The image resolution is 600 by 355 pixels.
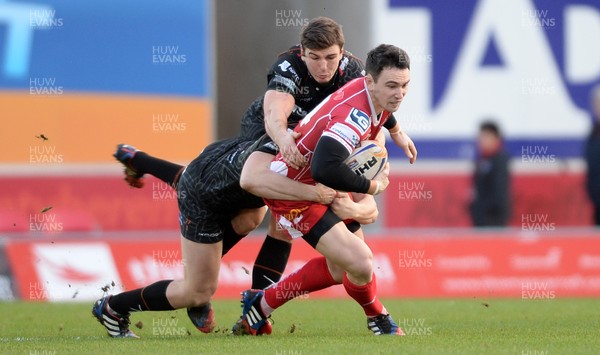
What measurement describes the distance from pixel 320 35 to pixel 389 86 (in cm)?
72

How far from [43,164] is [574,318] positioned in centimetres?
901

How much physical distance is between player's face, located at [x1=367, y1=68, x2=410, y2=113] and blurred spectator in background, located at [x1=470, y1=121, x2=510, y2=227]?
8.52m

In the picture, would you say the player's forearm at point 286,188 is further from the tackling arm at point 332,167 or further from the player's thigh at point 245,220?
the player's thigh at point 245,220

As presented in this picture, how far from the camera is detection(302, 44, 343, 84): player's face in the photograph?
8609 mm

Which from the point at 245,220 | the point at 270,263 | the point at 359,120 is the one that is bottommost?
the point at 270,263

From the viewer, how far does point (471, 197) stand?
17125 millimetres

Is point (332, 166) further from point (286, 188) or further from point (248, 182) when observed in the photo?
point (248, 182)

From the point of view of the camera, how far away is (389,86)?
8086 millimetres

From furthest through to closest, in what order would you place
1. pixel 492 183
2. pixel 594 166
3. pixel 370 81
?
pixel 492 183
pixel 594 166
pixel 370 81

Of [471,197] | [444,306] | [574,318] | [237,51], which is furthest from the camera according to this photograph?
[471,197]

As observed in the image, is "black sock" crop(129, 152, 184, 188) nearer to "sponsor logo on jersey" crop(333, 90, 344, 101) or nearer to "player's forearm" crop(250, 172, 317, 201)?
"player's forearm" crop(250, 172, 317, 201)

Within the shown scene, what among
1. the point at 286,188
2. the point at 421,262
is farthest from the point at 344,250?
the point at 421,262

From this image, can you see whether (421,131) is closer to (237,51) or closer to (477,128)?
(477,128)

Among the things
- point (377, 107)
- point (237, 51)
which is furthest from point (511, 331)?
point (237, 51)
